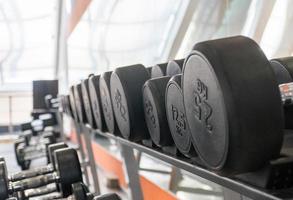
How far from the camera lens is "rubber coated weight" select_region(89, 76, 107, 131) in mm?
1479

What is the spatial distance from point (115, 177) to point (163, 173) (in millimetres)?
741

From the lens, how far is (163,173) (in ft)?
9.02

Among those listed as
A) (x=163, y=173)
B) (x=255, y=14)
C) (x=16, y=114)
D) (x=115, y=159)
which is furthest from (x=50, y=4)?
(x=255, y=14)

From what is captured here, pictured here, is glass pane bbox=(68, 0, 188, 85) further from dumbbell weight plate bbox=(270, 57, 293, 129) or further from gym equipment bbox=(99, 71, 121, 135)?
dumbbell weight plate bbox=(270, 57, 293, 129)

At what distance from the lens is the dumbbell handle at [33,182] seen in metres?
1.75

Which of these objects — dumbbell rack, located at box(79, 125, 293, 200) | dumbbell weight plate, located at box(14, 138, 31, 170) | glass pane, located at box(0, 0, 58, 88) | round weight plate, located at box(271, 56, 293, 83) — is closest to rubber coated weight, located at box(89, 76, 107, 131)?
dumbbell rack, located at box(79, 125, 293, 200)

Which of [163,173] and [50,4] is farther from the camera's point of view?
[50,4]

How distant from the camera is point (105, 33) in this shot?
4.66m

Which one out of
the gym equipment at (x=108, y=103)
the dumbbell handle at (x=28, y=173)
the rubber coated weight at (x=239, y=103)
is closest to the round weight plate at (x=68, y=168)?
the gym equipment at (x=108, y=103)

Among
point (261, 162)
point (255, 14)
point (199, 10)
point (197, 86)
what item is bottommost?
point (261, 162)

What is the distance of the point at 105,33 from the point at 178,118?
155 inches

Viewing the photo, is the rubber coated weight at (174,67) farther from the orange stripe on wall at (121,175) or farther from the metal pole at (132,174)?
the orange stripe on wall at (121,175)

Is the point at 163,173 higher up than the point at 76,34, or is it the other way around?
the point at 76,34

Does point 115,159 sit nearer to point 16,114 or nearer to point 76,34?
Answer: point 76,34
